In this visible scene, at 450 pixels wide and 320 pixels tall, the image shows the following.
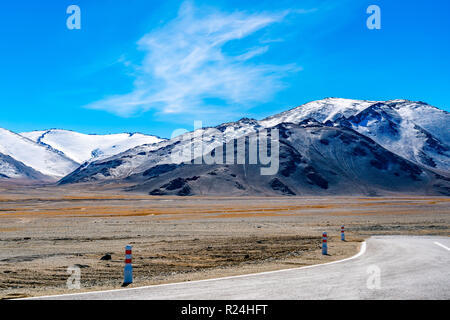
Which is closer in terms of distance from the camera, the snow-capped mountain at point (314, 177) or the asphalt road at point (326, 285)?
the asphalt road at point (326, 285)

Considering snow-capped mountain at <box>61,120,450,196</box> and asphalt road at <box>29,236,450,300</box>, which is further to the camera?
snow-capped mountain at <box>61,120,450,196</box>

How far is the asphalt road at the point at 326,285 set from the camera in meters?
9.00

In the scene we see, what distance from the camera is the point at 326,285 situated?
10.1 m

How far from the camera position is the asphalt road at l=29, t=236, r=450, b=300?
900cm

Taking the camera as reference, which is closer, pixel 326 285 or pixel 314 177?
pixel 326 285

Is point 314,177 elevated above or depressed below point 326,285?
above

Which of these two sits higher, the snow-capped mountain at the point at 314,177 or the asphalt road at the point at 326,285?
the snow-capped mountain at the point at 314,177

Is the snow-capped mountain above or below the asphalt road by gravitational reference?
above

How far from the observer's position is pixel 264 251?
20.2 meters
